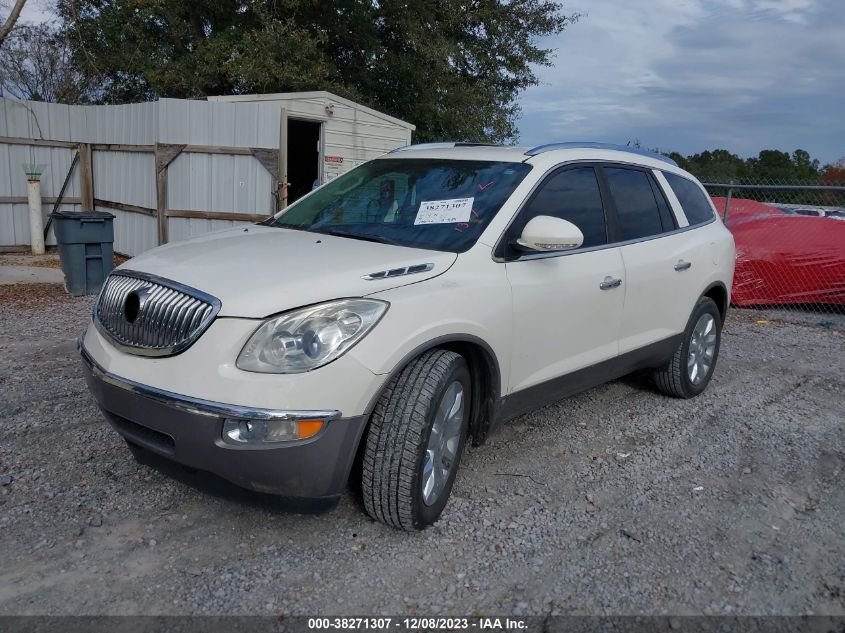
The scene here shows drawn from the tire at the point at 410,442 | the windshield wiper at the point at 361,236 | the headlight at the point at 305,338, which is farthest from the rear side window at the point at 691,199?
the headlight at the point at 305,338

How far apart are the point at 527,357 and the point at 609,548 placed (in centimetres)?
100

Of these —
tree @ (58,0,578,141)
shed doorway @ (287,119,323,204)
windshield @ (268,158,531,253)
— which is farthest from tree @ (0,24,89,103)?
windshield @ (268,158,531,253)

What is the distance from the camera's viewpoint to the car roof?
164 inches

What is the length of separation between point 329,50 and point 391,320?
604 inches

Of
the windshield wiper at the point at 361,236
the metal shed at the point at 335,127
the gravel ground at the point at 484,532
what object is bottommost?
the gravel ground at the point at 484,532

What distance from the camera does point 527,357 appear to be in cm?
372

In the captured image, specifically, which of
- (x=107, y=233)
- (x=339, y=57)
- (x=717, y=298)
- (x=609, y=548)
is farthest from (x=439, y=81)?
(x=609, y=548)

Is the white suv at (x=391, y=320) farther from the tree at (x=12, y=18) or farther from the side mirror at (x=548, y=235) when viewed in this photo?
the tree at (x=12, y=18)

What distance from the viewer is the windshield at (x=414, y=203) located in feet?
12.1

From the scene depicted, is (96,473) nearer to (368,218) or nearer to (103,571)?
(103,571)

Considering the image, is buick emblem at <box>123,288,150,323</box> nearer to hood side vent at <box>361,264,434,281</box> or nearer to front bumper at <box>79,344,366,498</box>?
front bumper at <box>79,344,366,498</box>

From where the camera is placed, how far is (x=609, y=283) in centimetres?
421

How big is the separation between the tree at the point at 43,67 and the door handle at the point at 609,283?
42.0ft

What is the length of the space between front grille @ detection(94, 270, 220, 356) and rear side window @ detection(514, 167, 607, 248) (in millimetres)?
1761
